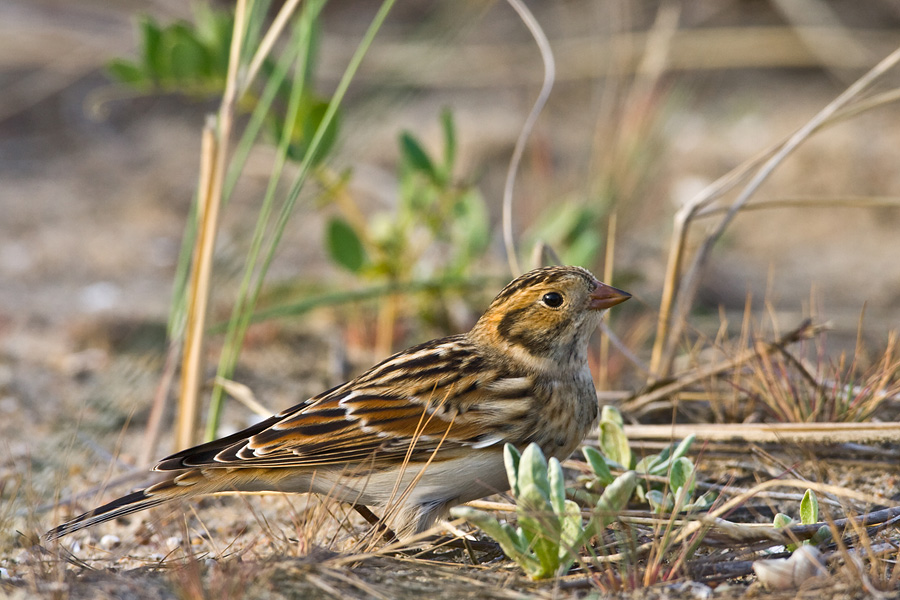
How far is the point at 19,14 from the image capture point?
29.0 ft

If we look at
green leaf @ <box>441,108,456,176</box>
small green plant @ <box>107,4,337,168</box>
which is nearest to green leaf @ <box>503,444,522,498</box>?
small green plant @ <box>107,4,337,168</box>

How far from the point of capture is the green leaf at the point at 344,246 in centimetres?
495

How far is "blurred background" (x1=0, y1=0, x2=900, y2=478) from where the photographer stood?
5129 mm

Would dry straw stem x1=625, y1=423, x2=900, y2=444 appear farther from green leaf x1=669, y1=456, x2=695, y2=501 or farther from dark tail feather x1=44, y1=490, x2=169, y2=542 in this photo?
dark tail feather x1=44, y1=490, x2=169, y2=542

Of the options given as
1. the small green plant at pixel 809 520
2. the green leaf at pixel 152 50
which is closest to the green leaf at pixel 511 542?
the small green plant at pixel 809 520

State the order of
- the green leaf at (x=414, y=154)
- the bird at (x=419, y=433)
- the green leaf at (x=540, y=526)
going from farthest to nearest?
1. the green leaf at (x=414, y=154)
2. the bird at (x=419, y=433)
3. the green leaf at (x=540, y=526)

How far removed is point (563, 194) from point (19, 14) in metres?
5.34

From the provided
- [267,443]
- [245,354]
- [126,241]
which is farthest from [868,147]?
[267,443]

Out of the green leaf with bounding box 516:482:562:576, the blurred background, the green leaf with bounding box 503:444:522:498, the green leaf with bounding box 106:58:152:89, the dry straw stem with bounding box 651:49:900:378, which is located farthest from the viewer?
the blurred background

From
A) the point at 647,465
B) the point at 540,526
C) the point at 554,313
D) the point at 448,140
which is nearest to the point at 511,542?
the point at 540,526

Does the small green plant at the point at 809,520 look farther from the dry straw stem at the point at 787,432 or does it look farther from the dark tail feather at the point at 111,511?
the dark tail feather at the point at 111,511

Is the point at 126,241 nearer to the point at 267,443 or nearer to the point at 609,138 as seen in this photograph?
the point at 609,138

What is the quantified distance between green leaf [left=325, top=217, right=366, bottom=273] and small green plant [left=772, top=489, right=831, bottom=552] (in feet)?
9.08

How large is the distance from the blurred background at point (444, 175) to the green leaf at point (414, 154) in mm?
11
